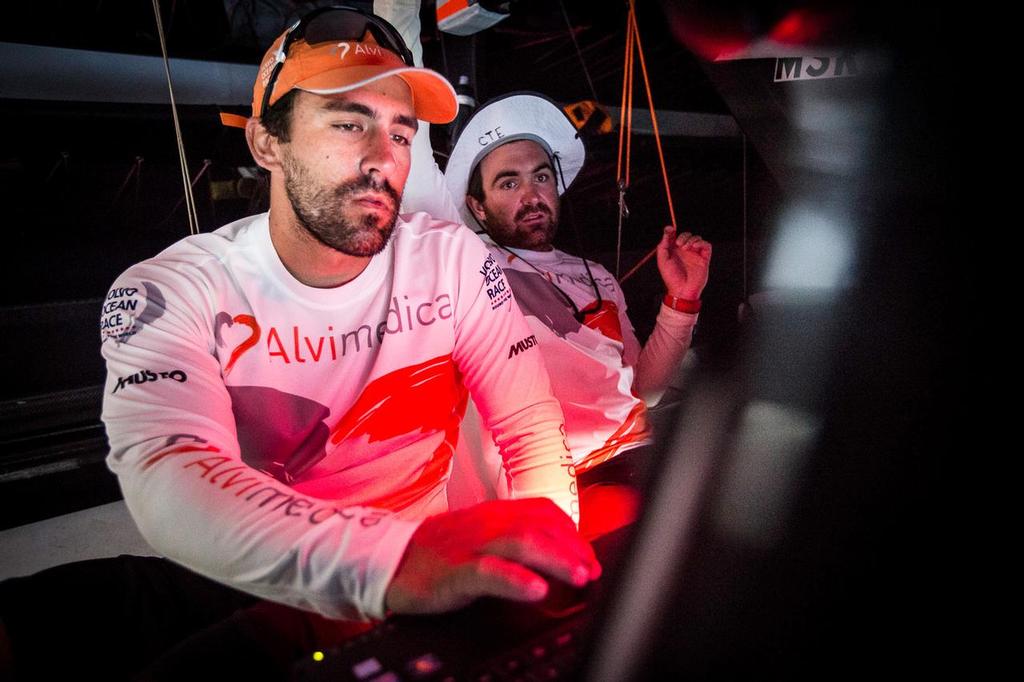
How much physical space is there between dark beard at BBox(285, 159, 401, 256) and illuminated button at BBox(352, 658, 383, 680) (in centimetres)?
82

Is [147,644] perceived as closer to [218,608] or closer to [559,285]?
[218,608]

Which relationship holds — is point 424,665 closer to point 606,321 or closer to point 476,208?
point 606,321

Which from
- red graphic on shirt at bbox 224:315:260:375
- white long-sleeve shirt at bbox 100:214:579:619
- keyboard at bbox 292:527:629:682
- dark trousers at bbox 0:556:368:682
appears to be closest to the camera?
keyboard at bbox 292:527:629:682

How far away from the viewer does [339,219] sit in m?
1.11

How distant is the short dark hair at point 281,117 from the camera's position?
1.13 m

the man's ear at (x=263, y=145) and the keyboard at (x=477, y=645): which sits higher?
the man's ear at (x=263, y=145)

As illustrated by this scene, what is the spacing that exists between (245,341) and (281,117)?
44cm

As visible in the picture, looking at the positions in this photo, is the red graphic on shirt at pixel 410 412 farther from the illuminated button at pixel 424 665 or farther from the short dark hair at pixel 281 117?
the illuminated button at pixel 424 665

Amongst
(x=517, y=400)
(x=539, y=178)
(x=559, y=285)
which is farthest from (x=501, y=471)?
(x=539, y=178)

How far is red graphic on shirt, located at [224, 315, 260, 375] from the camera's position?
1.01 metres

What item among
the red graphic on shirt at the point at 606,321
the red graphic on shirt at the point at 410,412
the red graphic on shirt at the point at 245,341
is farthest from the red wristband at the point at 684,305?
the red graphic on shirt at the point at 245,341

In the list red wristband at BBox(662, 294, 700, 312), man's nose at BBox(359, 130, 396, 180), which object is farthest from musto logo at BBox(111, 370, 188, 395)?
red wristband at BBox(662, 294, 700, 312)

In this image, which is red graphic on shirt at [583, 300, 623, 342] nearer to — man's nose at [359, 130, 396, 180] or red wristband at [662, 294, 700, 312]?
red wristband at [662, 294, 700, 312]

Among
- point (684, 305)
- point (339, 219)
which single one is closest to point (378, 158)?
point (339, 219)
